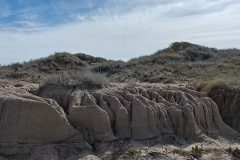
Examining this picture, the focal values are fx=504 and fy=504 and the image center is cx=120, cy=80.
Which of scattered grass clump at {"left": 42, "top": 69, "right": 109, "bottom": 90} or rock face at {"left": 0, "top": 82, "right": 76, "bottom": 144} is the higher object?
scattered grass clump at {"left": 42, "top": 69, "right": 109, "bottom": 90}

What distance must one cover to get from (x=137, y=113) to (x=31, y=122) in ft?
9.49

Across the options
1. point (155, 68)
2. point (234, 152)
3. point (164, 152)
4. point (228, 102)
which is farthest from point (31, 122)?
point (155, 68)

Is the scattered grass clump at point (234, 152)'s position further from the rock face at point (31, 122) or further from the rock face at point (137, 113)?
the rock face at point (31, 122)

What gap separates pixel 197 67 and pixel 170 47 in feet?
43.6

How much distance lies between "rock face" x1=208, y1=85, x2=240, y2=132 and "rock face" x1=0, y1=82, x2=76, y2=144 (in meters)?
5.46

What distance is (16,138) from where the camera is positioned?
1189 cm

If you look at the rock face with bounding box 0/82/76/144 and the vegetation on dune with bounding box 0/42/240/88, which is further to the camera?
the vegetation on dune with bounding box 0/42/240/88

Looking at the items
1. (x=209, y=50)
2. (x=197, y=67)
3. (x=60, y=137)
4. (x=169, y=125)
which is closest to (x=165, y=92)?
(x=169, y=125)

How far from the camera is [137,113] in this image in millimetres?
13391

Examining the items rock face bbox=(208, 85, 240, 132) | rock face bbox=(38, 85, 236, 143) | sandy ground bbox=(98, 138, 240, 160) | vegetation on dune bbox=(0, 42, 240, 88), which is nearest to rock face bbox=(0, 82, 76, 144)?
rock face bbox=(38, 85, 236, 143)

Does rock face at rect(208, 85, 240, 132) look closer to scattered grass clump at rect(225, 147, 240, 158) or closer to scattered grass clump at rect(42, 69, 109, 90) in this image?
scattered grass clump at rect(225, 147, 240, 158)

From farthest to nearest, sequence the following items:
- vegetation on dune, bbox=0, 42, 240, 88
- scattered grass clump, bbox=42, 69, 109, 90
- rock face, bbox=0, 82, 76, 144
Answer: vegetation on dune, bbox=0, 42, 240, 88
scattered grass clump, bbox=42, 69, 109, 90
rock face, bbox=0, 82, 76, 144

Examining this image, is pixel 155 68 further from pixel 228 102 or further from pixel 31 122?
pixel 31 122

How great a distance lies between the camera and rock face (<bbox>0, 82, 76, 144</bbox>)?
11.9m
